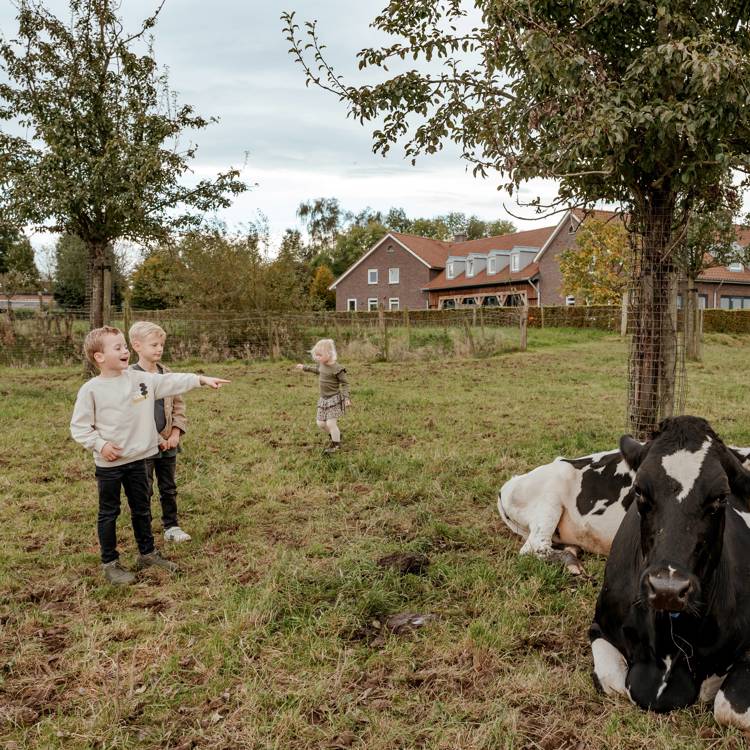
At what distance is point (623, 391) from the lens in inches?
476

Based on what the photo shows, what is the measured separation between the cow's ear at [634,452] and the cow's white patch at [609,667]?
83cm

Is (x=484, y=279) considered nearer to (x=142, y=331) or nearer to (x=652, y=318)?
(x=652, y=318)

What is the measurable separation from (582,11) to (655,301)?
8.24 ft

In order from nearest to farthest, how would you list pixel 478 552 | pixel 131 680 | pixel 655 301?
1. pixel 131 680
2. pixel 478 552
3. pixel 655 301

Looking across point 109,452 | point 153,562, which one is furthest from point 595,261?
point 109,452

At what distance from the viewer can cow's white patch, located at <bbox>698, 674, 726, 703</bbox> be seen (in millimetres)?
2787

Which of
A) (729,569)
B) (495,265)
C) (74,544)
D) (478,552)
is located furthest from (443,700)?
(495,265)

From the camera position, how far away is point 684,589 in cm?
238

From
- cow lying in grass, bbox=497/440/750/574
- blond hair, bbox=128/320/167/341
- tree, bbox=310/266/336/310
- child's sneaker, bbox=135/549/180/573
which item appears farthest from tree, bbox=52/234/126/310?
cow lying in grass, bbox=497/440/750/574

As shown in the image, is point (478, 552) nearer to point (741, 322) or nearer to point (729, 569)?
point (729, 569)

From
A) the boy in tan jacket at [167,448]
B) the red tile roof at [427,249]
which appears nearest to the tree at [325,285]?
the red tile roof at [427,249]

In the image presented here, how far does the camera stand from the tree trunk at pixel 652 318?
5938 millimetres

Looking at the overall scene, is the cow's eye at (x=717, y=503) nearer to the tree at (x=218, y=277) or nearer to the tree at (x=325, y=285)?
the tree at (x=218, y=277)

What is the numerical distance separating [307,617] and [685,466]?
2115mm
